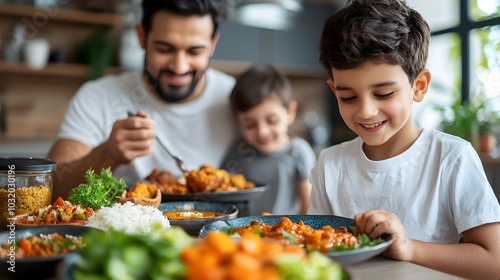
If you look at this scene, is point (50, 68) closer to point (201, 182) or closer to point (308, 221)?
point (201, 182)

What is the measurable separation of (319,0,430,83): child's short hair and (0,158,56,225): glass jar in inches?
34.0

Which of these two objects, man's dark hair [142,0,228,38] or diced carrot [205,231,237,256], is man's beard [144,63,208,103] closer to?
man's dark hair [142,0,228,38]

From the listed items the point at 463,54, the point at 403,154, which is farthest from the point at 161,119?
the point at 463,54

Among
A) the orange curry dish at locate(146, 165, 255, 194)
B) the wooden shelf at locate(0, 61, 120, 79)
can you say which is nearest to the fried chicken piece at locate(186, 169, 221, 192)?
the orange curry dish at locate(146, 165, 255, 194)

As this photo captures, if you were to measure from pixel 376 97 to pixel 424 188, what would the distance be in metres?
0.30

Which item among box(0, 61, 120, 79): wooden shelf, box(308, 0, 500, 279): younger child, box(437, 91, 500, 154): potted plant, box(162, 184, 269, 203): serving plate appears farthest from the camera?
box(0, 61, 120, 79): wooden shelf

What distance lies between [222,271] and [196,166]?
1942mm

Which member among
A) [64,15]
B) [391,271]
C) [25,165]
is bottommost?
[391,271]

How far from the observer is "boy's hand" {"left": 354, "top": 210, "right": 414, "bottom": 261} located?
3.63ft

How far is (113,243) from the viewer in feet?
2.37

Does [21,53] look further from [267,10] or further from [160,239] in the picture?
[160,239]

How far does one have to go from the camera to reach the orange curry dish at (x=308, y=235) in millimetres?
1037

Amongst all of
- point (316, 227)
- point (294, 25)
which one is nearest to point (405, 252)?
point (316, 227)

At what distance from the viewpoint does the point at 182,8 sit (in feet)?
7.55
